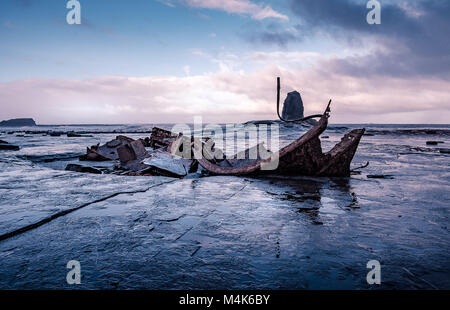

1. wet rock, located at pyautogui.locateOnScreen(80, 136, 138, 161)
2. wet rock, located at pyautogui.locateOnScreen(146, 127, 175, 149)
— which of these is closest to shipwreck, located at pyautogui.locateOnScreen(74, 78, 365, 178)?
wet rock, located at pyautogui.locateOnScreen(80, 136, 138, 161)

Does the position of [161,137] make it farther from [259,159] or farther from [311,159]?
[311,159]

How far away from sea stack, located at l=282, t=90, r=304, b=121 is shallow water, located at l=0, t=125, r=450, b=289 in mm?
100730

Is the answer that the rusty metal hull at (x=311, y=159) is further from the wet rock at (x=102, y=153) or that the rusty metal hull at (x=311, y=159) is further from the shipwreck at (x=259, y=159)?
the wet rock at (x=102, y=153)

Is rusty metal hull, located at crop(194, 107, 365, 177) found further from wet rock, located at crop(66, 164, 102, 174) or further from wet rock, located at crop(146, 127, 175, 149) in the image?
wet rock, located at crop(146, 127, 175, 149)

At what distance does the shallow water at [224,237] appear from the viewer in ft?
5.87

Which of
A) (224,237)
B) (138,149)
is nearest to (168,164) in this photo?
(138,149)

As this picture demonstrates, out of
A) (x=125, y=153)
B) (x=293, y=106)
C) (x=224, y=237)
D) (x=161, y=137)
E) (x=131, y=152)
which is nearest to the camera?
(x=224, y=237)

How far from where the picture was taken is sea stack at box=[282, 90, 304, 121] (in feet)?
334

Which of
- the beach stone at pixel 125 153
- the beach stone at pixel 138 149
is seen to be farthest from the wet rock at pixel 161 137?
the beach stone at pixel 125 153

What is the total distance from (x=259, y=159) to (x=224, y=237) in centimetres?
450

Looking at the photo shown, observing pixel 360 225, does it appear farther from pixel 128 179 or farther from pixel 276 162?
pixel 128 179

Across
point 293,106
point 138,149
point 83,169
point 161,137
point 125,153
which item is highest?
point 293,106

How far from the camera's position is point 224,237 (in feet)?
8.17

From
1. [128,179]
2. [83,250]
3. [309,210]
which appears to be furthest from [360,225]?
[128,179]
